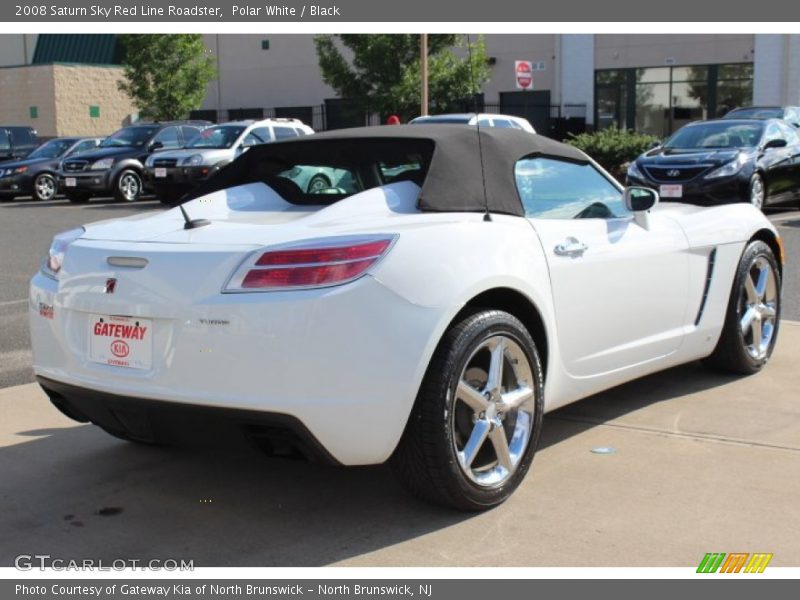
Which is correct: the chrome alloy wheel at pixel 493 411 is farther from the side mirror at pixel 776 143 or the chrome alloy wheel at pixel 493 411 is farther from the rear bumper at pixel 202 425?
the side mirror at pixel 776 143

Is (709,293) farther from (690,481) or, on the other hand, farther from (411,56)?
(411,56)

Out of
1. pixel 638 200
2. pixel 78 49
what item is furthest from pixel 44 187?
pixel 78 49

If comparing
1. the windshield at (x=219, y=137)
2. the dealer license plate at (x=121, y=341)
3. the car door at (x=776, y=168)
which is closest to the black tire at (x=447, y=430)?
the dealer license plate at (x=121, y=341)

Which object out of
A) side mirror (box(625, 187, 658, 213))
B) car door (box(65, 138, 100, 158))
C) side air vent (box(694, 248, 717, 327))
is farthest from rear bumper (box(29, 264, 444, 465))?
car door (box(65, 138, 100, 158))

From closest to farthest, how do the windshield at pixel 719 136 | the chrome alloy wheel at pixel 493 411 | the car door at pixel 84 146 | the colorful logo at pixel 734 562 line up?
the colorful logo at pixel 734 562 → the chrome alloy wheel at pixel 493 411 → the windshield at pixel 719 136 → the car door at pixel 84 146

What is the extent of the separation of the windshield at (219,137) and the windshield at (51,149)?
19.3 ft

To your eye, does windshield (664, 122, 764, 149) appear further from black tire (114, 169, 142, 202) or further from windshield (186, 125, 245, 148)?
black tire (114, 169, 142, 202)

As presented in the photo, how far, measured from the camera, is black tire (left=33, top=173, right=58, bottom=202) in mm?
24203

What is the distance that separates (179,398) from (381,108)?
2742 centimetres

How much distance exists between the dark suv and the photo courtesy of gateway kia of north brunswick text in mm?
16290

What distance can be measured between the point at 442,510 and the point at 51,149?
77.9 feet

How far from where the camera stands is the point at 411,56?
3041 cm

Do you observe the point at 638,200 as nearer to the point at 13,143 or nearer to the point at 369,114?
the point at 13,143

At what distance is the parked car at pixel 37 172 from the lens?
945 inches
